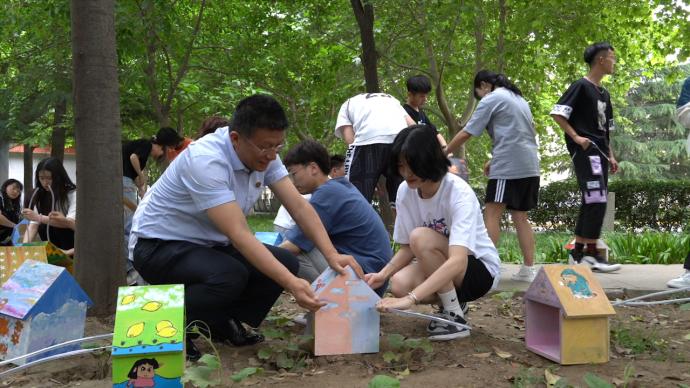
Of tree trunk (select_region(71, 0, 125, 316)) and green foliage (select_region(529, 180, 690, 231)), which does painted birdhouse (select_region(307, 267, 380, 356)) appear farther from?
green foliage (select_region(529, 180, 690, 231))

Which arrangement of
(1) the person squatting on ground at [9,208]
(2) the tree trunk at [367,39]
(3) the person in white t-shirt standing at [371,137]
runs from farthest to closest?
(2) the tree trunk at [367,39]
(1) the person squatting on ground at [9,208]
(3) the person in white t-shirt standing at [371,137]

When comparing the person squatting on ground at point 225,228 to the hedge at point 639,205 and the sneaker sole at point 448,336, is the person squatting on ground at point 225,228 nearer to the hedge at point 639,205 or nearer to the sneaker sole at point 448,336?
the sneaker sole at point 448,336

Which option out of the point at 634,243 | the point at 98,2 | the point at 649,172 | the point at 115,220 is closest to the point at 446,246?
the point at 115,220

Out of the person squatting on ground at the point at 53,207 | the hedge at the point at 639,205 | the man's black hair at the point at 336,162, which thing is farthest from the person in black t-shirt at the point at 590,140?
the hedge at the point at 639,205

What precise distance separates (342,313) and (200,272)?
634 millimetres

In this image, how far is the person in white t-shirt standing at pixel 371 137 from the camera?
5.46 metres

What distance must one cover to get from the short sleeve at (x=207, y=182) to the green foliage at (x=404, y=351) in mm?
942

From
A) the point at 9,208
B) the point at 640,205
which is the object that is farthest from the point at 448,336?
the point at 640,205

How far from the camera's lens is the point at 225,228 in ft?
9.16

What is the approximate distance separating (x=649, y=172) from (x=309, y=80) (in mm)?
20450

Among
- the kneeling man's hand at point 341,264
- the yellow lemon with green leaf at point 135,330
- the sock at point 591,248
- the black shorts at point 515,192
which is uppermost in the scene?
the black shorts at point 515,192

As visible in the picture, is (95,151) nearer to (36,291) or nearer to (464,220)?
(36,291)

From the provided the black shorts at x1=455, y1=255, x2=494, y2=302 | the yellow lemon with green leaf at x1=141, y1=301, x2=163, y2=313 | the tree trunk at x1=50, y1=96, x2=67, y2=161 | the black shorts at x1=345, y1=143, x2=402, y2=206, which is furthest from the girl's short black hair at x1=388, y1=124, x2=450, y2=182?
the tree trunk at x1=50, y1=96, x2=67, y2=161

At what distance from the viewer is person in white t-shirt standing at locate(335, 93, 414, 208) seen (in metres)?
5.46
